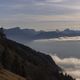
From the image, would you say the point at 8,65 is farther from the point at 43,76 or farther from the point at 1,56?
the point at 43,76

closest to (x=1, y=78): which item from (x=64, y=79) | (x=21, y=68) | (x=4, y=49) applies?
(x=21, y=68)

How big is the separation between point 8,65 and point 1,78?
164 ft

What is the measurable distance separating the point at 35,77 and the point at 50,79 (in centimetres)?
1579

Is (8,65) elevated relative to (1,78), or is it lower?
elevated

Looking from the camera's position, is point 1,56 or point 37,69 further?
point 37,69

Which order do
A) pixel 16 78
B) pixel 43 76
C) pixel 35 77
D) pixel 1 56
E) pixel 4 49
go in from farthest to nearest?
pixel 43 76 < pixel 35 77 < pixel 4 49 < pixel 1 56 < pixel 16 78

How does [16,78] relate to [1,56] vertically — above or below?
below

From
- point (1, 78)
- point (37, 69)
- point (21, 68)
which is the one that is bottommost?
point (1, 78)

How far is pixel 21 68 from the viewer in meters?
88.1

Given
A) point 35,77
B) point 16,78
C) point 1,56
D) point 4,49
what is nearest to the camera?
point 16,78

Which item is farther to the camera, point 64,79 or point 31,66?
point 64,79

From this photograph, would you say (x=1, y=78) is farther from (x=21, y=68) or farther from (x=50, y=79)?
(x=50, y=79)

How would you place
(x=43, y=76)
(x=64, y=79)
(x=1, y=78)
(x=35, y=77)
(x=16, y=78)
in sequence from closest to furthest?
1. (x=1, y=78)
2. (x=16, y=78)
3. (x=35, y=77)
4. (x=43, y=76)
5. (x=64, y=79)

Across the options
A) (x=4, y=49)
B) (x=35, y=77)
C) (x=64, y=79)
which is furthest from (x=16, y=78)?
(x=64, y=79)
